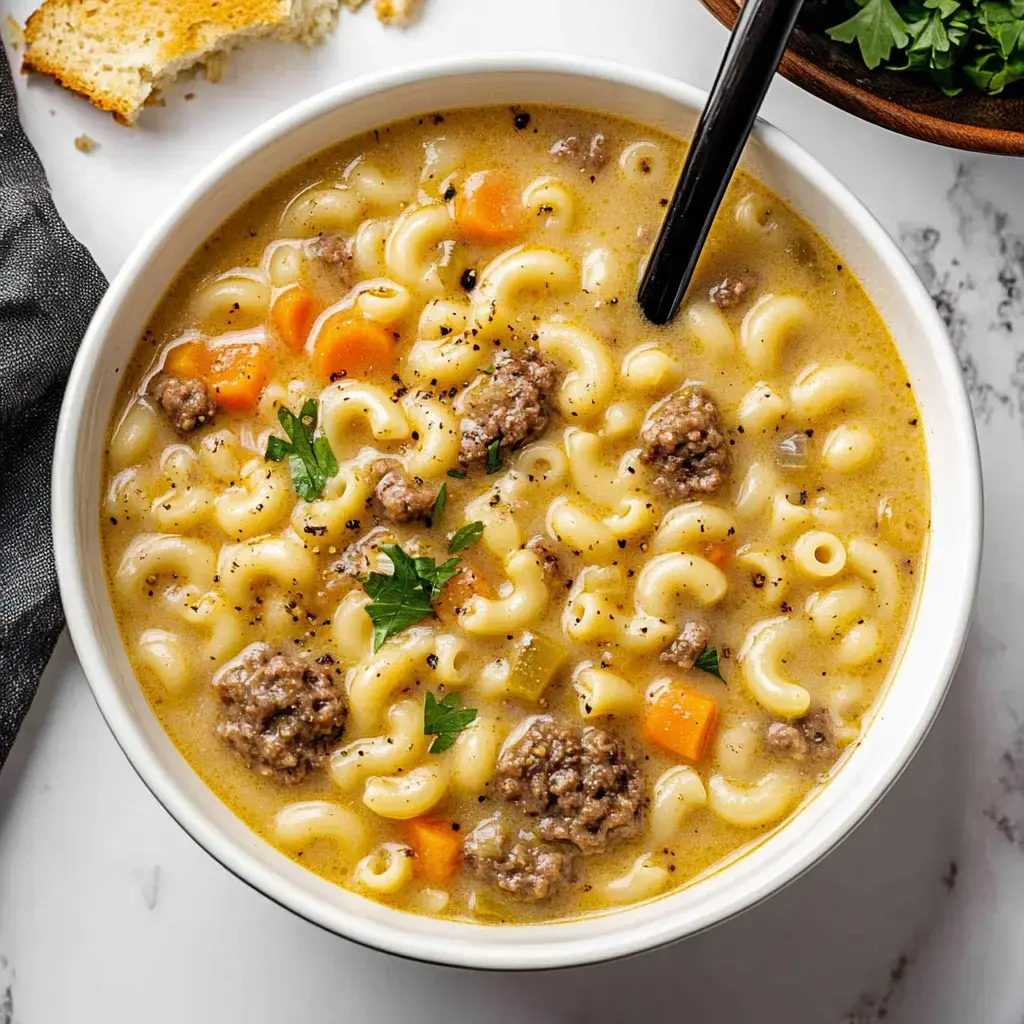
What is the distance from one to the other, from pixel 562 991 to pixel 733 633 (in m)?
1.18

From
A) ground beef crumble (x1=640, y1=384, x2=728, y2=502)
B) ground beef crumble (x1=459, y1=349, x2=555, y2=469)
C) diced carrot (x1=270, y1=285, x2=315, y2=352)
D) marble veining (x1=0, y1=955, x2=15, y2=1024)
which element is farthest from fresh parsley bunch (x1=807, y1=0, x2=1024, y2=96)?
marble veining (x1=0, y1=955, x2=15, y2=1024)

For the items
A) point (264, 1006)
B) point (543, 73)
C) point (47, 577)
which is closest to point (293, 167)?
point (543, 73)

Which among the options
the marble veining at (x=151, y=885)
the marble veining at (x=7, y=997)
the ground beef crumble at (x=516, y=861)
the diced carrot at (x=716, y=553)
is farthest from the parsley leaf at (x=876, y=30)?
the marble veining at (x=7, y=997)

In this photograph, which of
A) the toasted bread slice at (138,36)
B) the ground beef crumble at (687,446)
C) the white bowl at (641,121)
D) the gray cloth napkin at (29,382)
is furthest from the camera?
the toasted bread slice at (138,36)

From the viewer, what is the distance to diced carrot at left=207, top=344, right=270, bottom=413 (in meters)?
3.27

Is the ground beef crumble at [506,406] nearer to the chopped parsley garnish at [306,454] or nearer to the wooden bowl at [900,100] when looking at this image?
the chopped parsley garnish at [306,454]

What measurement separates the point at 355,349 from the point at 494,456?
45 centimetres

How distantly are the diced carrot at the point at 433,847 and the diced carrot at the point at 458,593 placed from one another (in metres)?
0.51

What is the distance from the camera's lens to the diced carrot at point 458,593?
10.6 feet

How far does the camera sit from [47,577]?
138 inches

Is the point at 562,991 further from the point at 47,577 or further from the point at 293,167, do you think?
the point at 293,167

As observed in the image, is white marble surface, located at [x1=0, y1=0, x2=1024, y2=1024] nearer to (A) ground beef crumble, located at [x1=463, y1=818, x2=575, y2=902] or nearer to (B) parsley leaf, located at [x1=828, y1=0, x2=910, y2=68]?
(B) parsley leaf, located at [x1=828, y1=0, x2=910, y2=68]

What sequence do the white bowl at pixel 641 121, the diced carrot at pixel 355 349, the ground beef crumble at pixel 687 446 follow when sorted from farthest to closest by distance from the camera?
the diced carrot at pixel 355 349, the ground beef crumble at pixel 687 446, the white bowl at pixel 641 121

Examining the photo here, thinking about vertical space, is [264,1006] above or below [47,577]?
below
